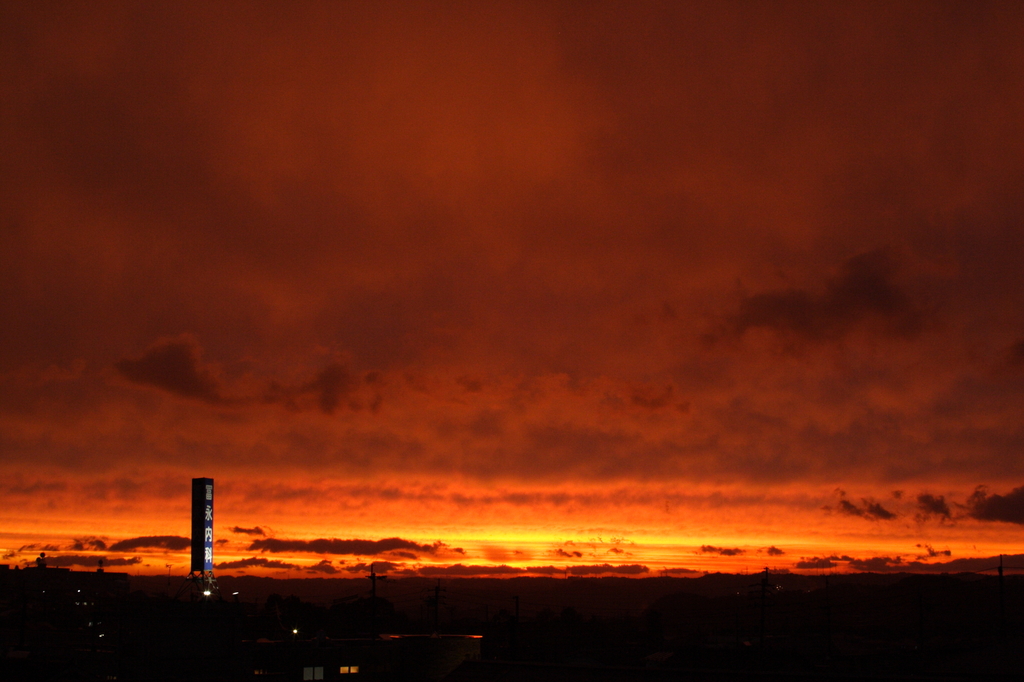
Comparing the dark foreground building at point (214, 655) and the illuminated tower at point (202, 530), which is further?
the illuminated tower at point (202, 530)

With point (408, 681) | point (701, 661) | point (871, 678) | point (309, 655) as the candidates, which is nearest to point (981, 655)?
point (701, 661)

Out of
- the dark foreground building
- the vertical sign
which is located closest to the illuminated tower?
the vertical sign

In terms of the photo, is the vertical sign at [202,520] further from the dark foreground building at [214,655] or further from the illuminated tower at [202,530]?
Answer: the dark foreground building at [214,655]

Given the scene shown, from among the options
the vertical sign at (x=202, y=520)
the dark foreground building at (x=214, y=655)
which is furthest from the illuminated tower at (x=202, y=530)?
the dark foreground building at (x=214, y=655)

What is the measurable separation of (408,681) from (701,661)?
29575 mm

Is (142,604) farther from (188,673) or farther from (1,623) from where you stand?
(1,623)

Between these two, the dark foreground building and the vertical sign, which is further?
the vertical sign

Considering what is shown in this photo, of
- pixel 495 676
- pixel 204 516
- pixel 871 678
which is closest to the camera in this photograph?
pixel 871 678

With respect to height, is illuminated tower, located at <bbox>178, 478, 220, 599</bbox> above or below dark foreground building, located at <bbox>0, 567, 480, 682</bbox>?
above

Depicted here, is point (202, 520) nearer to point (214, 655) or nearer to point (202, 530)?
point (202, 530)

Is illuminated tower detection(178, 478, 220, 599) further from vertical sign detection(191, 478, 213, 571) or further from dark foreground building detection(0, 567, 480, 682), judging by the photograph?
dark foreground building detection(0, 567, 480, 682)

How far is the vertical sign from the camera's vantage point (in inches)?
3117

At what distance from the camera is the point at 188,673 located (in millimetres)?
62281

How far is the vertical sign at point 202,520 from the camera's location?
79.2 metres
